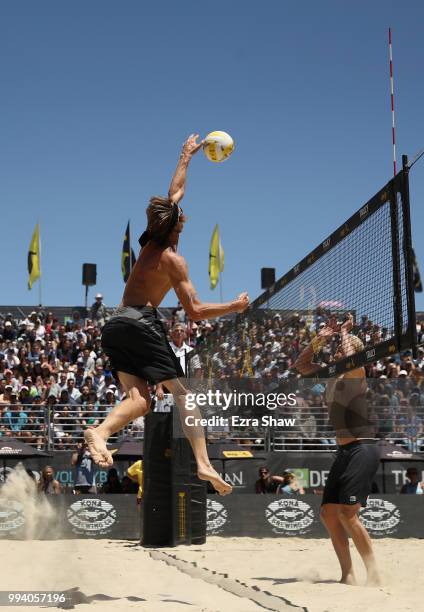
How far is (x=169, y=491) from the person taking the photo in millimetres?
10547

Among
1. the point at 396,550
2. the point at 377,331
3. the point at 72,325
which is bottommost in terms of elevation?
the point at 396,550

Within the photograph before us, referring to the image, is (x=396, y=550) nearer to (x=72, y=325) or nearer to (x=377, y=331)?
(x=377, y=331)

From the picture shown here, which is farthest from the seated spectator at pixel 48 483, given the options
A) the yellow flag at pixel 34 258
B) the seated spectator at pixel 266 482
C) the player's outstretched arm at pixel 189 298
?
the yellow flag at pixel 34 258

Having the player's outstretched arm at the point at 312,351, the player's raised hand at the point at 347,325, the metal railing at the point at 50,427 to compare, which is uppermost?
the player's raised hand at the point at 347,325

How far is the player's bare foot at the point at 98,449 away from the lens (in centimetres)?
469

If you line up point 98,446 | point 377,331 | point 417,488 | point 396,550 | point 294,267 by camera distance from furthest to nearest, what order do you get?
point 417,488, point 396,550, point 294,267, point 377,331, point 98,446

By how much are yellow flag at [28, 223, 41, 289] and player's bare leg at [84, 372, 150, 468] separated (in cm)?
2397

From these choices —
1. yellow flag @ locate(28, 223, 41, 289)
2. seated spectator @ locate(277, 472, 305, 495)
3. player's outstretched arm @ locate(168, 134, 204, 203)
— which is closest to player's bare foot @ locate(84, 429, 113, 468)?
player's outstretched arm @ locate(168, 134, 204, 203)

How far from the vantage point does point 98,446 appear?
470cm

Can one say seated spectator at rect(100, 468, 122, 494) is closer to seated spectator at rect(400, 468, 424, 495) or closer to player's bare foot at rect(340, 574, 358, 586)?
seated spectator at rect(400, 468, 424, 495)

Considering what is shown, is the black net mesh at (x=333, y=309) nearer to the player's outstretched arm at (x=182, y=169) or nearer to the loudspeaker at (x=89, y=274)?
the player's outstretched arm at (x=182, y=169)

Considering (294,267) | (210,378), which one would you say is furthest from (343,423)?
(210,378)

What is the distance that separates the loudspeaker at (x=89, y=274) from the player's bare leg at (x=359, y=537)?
2321cm

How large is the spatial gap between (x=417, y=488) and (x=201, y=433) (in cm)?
867
